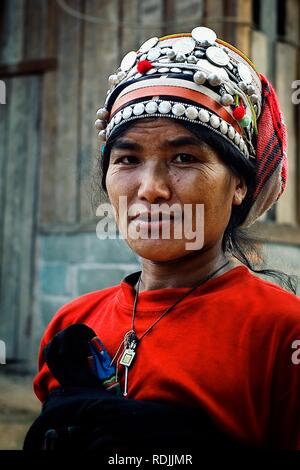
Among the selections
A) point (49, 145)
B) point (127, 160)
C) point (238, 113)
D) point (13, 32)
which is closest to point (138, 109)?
point (127, 160)

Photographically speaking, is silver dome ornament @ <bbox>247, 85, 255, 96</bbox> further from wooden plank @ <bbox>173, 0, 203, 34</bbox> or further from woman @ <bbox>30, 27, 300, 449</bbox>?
wooden plank @ <bbox>173, 0, 203, 34</bbox>

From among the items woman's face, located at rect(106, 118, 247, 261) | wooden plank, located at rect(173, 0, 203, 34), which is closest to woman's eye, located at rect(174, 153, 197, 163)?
woman's face, located at rect(106, 118, 247, 261)

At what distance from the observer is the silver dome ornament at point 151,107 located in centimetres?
136

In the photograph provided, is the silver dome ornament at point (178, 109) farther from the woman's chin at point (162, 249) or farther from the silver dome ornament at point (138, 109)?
the woman's chin at point (162, 249)

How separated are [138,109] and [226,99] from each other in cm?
21

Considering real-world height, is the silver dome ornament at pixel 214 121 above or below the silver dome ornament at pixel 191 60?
below

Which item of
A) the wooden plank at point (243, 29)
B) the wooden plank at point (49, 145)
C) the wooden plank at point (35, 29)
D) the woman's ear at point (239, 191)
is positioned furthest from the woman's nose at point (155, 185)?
the wooden plank at point (35, 29)

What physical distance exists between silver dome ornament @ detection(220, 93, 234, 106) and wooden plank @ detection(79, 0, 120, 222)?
2.90 metres

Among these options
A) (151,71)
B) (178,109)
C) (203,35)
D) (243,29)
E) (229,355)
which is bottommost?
(229,355)

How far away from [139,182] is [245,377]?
52 centimetres

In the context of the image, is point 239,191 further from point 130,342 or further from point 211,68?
point 130,342

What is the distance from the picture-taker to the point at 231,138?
140cm

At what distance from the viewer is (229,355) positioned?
1.30 metres

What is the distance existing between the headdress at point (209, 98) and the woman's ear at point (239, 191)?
0.04m
